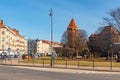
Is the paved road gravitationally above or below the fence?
below

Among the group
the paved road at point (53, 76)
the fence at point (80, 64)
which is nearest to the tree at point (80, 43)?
the fence at point (80, 64)

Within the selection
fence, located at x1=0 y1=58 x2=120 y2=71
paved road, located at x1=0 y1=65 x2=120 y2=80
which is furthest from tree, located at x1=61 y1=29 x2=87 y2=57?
paved road, located at x1=0 y1=65 x2=120 y2=80

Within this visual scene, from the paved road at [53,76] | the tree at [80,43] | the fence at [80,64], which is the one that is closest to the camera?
the paved road at [53,76]

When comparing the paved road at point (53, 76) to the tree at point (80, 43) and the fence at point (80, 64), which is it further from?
the tree at point (80, 43)

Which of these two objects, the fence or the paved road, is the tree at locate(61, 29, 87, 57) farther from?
the paved road

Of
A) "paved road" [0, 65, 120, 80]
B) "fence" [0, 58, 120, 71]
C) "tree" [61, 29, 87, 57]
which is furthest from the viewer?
"tree" [61, 29, 87, 57]

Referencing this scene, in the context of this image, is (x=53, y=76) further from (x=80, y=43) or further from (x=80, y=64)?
(x=80, y=43)

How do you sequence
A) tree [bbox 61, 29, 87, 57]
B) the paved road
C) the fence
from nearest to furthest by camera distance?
the paved road
the fence
tree [bbox 61, 29, 87, 57]

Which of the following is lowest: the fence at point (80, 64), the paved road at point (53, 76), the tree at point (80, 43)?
the paved road at point (53, 76)

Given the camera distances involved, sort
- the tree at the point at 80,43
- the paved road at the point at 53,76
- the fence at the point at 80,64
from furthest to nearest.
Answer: the tree at the point at 80,43 < the fence at the point at 80,64 < the paved road at the point at 53,76

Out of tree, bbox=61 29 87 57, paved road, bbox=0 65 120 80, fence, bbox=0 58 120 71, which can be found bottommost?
paved road, bbox=0 65 120 80

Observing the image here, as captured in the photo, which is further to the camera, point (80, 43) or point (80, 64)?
point (80, 43)

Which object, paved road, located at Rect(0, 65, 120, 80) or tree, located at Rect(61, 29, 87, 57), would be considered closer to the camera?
paved road, located at Rect(0, 65, 120, 80)

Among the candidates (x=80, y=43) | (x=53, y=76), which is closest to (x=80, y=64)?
(x=53, y=76)
